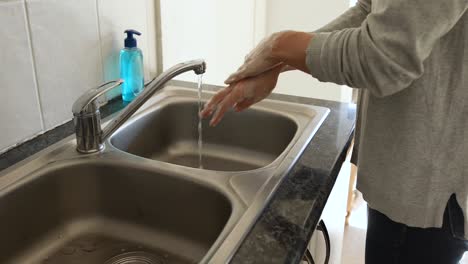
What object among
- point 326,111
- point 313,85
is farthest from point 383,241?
point 313,85

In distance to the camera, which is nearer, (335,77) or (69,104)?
(335,77)

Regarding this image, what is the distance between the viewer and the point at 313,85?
8.27 feet

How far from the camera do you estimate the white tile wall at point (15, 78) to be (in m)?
0.92

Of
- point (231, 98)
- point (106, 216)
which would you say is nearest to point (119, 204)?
point (106, 216)

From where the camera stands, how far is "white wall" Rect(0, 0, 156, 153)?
0.94m

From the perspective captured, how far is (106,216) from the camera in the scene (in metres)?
1.01

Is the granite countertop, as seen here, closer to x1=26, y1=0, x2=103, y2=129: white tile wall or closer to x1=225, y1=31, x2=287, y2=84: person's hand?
x1=26, y1=0, x2=103, y2=129: white tile wall

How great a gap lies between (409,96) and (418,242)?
11.8 inches

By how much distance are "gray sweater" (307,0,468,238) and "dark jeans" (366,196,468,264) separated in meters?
0.03

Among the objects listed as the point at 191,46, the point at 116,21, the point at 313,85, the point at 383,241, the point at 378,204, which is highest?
the point at 116,21

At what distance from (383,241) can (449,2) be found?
1.68ft

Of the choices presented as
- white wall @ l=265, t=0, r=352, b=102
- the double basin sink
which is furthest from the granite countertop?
white wall @ l=265, t=0, r=352, b=102

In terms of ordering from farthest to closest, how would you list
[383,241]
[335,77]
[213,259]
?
[383,241] → [335,77] → [213,259]

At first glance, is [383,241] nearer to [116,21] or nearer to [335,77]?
[335,77]
